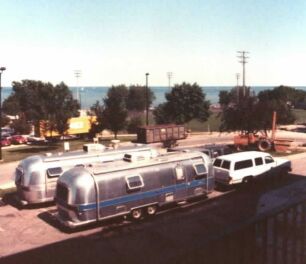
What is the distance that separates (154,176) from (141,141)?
77.7 ft

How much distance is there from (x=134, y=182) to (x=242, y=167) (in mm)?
8008

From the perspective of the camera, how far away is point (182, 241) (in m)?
16.1

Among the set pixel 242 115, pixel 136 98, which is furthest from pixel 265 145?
pixel 136 98

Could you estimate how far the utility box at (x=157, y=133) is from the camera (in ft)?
136

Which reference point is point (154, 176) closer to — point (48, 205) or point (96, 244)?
point (96, 244)

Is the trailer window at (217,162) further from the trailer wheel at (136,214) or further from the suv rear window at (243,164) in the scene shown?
the trailer wheel at (136,214)

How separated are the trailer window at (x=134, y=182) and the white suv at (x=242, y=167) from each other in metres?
6.69

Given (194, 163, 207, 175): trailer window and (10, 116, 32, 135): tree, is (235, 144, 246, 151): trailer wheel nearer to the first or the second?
(194, 163, 207, 175): trailer window

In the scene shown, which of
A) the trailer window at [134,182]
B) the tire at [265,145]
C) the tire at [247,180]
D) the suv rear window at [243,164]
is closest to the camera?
the trailer window at [134,182]

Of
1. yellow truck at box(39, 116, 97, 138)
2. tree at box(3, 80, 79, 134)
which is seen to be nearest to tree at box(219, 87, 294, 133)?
yellow truck at box(39, 116, 97, 138)

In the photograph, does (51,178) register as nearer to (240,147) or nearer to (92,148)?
(92,148)

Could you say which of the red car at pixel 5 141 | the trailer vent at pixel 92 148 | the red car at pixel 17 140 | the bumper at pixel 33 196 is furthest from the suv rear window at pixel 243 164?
the red car at pixel 17 140

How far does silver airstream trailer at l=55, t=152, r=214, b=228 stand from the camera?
16938mm

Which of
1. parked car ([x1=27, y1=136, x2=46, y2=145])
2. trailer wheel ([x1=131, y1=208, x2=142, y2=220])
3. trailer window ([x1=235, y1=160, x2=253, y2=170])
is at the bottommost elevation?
trailer wheel ([x1=131, y1=208, x2=142, y2=220])
